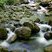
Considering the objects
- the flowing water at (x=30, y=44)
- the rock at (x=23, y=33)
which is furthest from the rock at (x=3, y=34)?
the rock at (x=23, y=33)

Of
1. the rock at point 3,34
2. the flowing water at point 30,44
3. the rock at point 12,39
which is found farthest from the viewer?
the rock at point 3,34

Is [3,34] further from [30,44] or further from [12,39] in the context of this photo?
[30,44]

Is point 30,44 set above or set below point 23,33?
below

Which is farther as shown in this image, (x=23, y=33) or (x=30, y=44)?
(x=23, y=33)

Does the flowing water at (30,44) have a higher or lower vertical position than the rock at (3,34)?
lower

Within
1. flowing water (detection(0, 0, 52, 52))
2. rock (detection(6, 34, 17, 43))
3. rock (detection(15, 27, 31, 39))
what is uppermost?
rock (detection(15, 27, 31, 39))

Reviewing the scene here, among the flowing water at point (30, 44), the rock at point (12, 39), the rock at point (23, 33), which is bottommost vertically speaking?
the flowing water at point (30, 44)

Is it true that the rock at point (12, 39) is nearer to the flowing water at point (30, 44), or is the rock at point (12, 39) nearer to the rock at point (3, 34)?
the flowing water at point (30, 44)

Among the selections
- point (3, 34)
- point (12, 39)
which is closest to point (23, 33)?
point (12, 39)

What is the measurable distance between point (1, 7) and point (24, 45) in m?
6.96

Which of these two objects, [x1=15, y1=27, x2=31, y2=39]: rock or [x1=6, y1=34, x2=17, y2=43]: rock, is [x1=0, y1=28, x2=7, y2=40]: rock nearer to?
[x1=6, y1=34, x2=17, y2=43]: rock

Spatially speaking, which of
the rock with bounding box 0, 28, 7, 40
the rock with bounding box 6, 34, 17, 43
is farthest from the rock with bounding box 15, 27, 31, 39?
the rock with bounding box 0, 28, 7, 40

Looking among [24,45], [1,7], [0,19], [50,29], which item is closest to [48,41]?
[24,45]

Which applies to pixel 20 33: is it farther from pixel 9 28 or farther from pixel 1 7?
pixel 1 7
